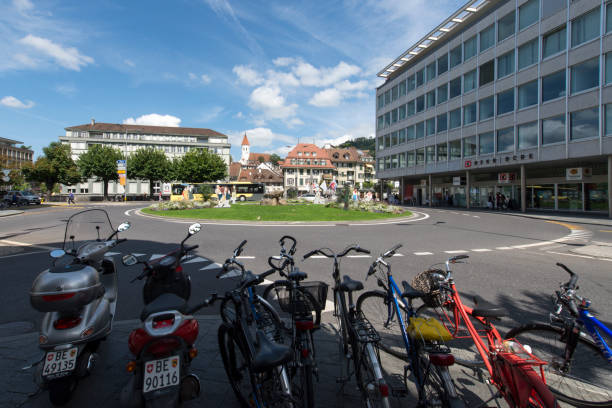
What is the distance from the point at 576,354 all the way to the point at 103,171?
6520cm

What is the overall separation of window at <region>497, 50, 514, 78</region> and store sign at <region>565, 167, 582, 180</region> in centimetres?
937

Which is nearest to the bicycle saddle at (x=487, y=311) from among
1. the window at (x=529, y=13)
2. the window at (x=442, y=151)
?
the window at (x=529, y=13)

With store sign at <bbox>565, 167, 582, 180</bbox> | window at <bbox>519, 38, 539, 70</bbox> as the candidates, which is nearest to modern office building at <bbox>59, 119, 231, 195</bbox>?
window at <bbox>519, 38, 539, 70</bbox>

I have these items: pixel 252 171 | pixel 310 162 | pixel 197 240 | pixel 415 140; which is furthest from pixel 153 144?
pixel 197 240

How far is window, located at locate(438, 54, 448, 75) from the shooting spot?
35891 millimetres

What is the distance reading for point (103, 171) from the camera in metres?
56.0

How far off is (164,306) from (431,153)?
132 feet

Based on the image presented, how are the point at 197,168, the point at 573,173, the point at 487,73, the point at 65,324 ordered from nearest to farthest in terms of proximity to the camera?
1. the point at 65,324
2. the point at 573,173
3. the point at 487,73
4. the point at 197,168

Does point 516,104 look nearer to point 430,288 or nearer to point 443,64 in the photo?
point 443,64

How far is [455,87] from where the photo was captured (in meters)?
34.6

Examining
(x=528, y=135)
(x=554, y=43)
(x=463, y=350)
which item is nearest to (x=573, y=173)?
(x=528, y=135)

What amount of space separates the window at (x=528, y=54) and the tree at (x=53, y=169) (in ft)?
205

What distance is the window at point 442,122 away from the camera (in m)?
36.2

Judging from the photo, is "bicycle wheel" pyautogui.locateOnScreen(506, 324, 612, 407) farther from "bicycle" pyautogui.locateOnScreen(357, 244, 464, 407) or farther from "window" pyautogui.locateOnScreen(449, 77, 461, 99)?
"window" pyautogui.locateOnScreen(449, 77, 461, 99)
